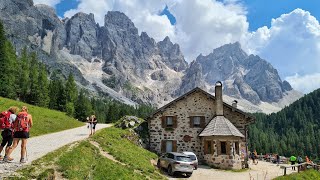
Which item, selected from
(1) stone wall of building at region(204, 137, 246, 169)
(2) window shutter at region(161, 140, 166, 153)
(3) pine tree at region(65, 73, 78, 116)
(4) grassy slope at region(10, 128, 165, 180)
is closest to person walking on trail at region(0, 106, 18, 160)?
(4) grassy slope at region(10, 128, 165, 180)

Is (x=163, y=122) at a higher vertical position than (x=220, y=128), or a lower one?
higher

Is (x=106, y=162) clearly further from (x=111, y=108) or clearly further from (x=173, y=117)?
(x=111, y=108)

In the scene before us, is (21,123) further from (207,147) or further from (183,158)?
(207,147)

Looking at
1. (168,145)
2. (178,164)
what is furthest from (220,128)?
(178,164)

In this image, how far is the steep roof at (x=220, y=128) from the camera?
3623cm

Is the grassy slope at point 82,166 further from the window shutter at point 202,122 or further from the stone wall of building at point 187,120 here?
the window shutter at point 202,122

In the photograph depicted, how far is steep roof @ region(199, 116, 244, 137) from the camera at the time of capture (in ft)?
119

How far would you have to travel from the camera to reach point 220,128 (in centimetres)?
3700

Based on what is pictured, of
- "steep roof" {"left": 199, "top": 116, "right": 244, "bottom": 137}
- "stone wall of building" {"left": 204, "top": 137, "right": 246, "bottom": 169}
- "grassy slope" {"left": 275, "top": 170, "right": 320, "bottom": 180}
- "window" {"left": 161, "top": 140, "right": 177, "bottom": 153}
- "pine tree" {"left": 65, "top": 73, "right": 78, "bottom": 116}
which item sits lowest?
"grassy slope" {"left": 275, "top": 170, "right": 320, "bottom": 180}

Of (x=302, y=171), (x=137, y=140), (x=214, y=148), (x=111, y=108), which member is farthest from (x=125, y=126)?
(x=111, y=108)

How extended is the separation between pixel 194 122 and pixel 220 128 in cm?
430

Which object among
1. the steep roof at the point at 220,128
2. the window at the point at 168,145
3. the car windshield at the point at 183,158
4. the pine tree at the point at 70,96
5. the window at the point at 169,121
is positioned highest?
the pine tree at the point at 70,96

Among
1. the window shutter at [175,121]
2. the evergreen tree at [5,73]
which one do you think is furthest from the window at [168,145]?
the evergreen tree at [5,73]

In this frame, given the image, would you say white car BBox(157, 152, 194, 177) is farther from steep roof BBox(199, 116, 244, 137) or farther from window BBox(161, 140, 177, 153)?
window BBox(161, 140, 177, 153)
